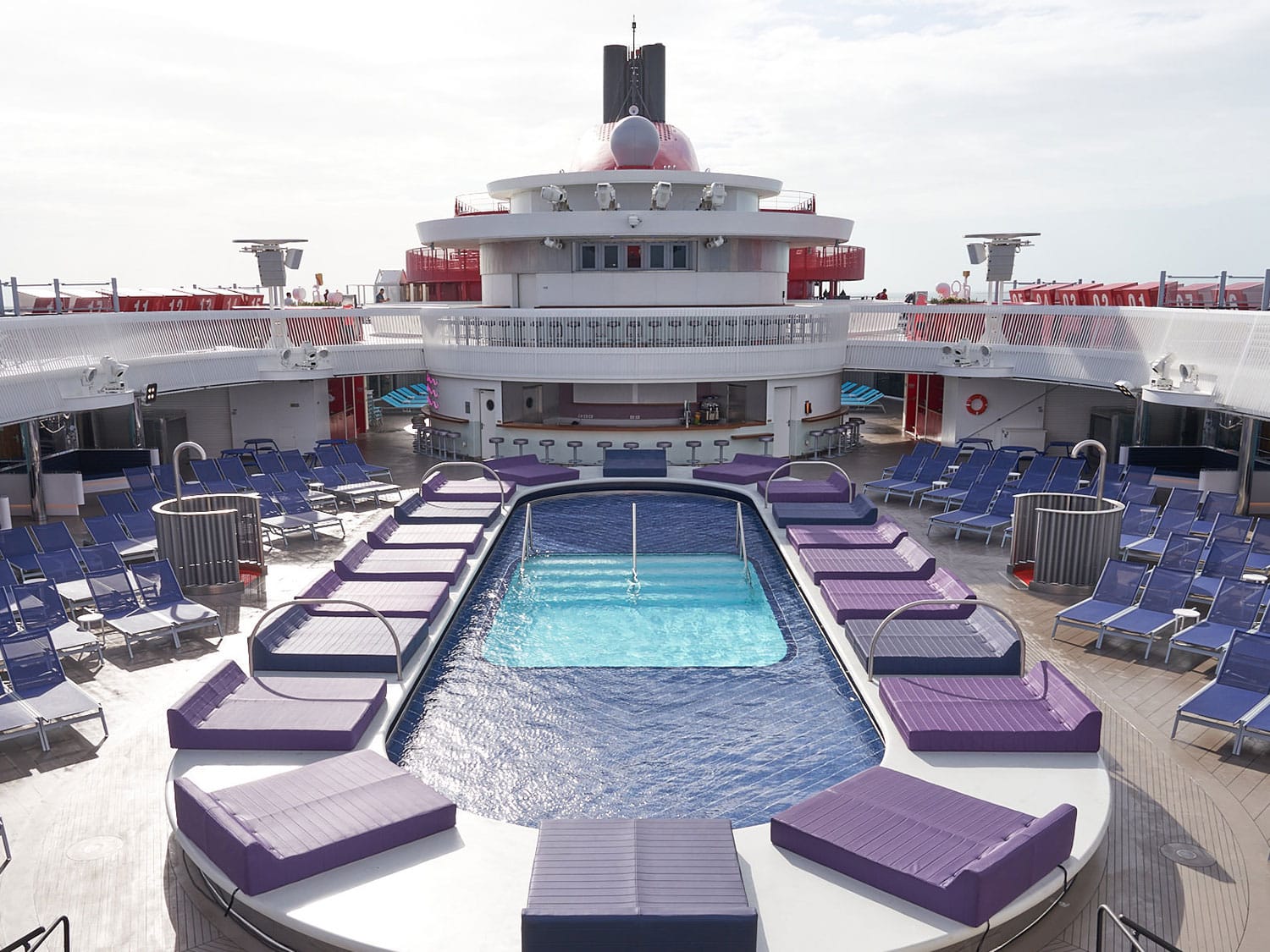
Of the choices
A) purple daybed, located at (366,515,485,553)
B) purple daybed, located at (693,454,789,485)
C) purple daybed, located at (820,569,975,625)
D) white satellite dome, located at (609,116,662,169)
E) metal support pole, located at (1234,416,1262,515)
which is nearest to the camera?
purple daybed, located at (820,569,975,625)

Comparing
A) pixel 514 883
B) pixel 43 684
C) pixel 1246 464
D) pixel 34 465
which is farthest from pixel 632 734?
pixel 34 465

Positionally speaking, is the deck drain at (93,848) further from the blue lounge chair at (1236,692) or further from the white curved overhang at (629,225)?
the white curved overhang at (629,225)

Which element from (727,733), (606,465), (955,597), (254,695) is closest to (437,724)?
(254,695)

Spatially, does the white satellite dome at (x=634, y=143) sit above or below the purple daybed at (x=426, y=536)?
above

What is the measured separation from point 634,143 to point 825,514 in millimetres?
14287

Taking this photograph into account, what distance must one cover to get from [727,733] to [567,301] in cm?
1763

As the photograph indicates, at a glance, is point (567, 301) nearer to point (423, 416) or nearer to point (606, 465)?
point (423, 416)

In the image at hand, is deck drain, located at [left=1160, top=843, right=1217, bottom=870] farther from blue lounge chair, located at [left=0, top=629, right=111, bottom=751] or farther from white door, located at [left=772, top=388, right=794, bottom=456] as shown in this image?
white door, located at [left=772, top=388, right=794, bottom=456]

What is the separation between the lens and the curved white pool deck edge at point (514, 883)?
6129mm

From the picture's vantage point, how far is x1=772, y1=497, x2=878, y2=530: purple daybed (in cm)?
1600

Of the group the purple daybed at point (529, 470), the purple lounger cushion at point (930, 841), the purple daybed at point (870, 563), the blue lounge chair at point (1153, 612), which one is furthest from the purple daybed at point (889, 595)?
the purple daybed at point (529, 470)

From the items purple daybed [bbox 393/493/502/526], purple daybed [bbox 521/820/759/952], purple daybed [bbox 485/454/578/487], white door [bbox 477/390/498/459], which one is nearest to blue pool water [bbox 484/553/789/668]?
purple daybed [bbox 393/493/502/526]

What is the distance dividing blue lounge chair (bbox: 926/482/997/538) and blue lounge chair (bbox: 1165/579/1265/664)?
17.3ft

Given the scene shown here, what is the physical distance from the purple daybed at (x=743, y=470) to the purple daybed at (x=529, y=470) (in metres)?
2.58
